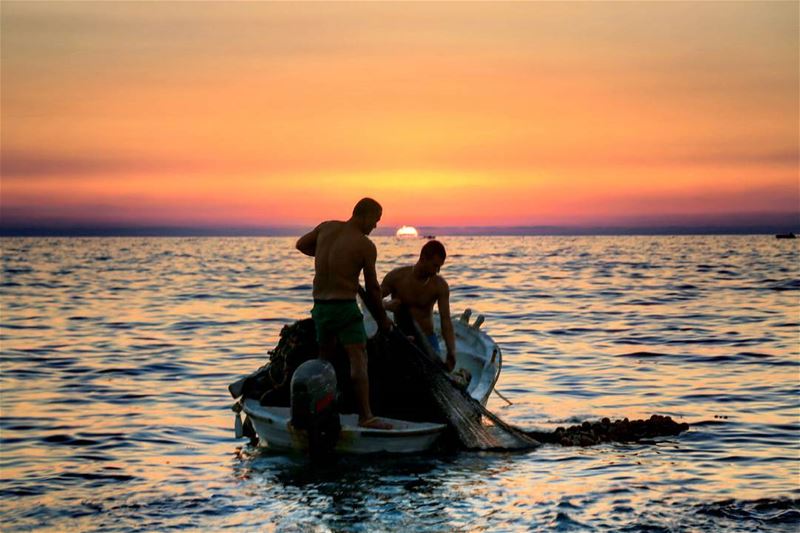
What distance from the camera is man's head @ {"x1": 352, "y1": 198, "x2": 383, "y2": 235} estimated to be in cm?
1010

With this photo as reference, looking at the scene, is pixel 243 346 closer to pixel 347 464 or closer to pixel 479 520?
pixel 347 464

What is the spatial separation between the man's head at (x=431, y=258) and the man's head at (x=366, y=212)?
1457 mm

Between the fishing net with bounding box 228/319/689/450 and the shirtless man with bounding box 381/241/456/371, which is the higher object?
the shirtless man with bounding box 381/241/456/371

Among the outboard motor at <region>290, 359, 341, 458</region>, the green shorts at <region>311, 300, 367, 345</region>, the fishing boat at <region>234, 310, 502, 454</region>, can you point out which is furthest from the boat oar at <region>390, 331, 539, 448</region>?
the outboard motor at <region>290, 359, 341, 458</region>

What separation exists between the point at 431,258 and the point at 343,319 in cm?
189

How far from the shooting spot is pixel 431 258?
456 inches

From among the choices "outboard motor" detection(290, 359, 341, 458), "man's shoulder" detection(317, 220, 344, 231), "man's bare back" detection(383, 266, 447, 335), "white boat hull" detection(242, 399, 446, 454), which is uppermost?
"man's shoulder" detection(317, 220, 344, 231)

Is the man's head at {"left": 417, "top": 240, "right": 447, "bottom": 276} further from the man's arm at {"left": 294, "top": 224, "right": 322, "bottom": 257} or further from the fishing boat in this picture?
the man's arm at {"left": 294, "top": 224, "right": 322, "bottom": 257}

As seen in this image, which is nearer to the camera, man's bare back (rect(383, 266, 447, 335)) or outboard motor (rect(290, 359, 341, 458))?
outboard motor (rect(290, 359, 341, 458))

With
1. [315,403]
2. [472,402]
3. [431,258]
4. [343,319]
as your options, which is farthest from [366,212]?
[472,402]

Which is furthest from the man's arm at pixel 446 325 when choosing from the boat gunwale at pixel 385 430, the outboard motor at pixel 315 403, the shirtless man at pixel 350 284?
the outboard motor at pixel 315 403

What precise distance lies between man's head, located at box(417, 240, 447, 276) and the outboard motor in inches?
90.9

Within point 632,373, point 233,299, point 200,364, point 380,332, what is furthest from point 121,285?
point 380,332

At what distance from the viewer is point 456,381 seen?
36.7ft
